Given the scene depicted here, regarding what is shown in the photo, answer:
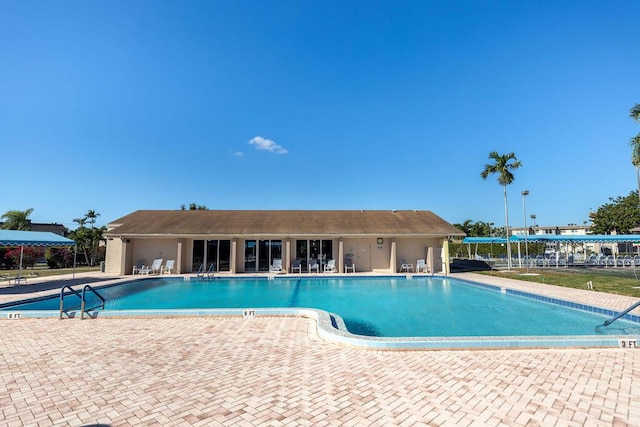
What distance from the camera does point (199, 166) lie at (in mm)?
27625

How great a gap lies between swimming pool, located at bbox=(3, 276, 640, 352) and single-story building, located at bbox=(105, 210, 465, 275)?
2502mm

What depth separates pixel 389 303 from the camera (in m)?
11.8

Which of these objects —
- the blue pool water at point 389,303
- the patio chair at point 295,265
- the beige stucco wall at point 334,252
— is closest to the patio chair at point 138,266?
the beige stucco wall at point 334,252

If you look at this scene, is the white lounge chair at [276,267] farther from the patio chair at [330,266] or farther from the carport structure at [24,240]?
the carport structure at [24,240]

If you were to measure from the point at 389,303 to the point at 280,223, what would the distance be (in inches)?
460

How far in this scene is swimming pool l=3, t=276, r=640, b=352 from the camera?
8.03 meters

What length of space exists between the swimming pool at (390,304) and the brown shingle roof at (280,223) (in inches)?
126

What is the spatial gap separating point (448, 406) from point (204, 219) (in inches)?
850

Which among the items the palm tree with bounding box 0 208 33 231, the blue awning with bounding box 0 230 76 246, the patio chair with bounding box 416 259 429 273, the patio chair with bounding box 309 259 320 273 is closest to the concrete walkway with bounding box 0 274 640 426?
the blue awning with bounding box 0 230 76 246

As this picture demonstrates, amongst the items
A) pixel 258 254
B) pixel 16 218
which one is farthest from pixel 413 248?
pixel 16 218

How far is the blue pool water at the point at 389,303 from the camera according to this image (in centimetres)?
819

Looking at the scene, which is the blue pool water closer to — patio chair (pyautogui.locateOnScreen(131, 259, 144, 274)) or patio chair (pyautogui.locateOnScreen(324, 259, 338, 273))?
patio chair (pyautogui.locateOnScreen(324, 259, 338, 273))

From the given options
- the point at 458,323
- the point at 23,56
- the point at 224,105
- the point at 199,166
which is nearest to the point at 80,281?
the point at 23,56

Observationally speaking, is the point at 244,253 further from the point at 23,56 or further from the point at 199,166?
the point at 23,56
